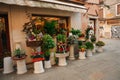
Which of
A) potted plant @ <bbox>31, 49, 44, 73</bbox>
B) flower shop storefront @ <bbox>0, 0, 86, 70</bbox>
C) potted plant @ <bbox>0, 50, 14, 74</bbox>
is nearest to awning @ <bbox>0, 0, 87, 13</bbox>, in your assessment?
flower shop storefront @ <bbox>0, 0, 86, 70</bbox>

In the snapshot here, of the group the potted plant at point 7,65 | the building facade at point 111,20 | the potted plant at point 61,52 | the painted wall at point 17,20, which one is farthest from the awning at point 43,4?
the building facade at point 111,20

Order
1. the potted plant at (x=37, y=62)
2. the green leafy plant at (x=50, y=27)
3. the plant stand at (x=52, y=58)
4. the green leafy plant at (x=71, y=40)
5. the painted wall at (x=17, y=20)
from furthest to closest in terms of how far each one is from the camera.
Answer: the green leafy plant at (x=71, y=40) < the green leafy plant at (x=50, y=27) < the plant stand at (x=52, y=58) < the painted wall at (x=17, y=20) < the potted plant at (x=37, y=62)

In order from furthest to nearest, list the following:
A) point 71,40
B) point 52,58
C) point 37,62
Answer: point 71,40 < point 52,58 < point 37,62

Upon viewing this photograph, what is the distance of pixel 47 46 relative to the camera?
4.77 m

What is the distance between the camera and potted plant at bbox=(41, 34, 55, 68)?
475cm

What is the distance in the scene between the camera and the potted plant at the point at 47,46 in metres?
4.75

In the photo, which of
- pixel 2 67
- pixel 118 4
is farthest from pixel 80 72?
pixel 118 4

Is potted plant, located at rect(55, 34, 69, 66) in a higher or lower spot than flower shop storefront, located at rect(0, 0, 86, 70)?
lower

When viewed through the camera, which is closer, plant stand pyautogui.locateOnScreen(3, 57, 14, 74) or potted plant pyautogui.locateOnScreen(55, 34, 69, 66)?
plant stand pyautogui.locateOnScreen(3, 57, 14, 74)

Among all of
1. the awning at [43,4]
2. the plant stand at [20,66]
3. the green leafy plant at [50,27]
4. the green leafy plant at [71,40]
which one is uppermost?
the awning at [43,4]

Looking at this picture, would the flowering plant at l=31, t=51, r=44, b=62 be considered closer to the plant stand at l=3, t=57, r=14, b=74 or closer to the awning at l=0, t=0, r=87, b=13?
the plant stand at l=3, t=57, r=14, b=74

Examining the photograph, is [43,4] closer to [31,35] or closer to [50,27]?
[50,27]

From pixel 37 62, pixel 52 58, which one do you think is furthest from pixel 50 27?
pixel 37 62

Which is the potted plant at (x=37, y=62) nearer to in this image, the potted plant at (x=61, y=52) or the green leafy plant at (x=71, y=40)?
the potted plant at (x=61, y=52)
